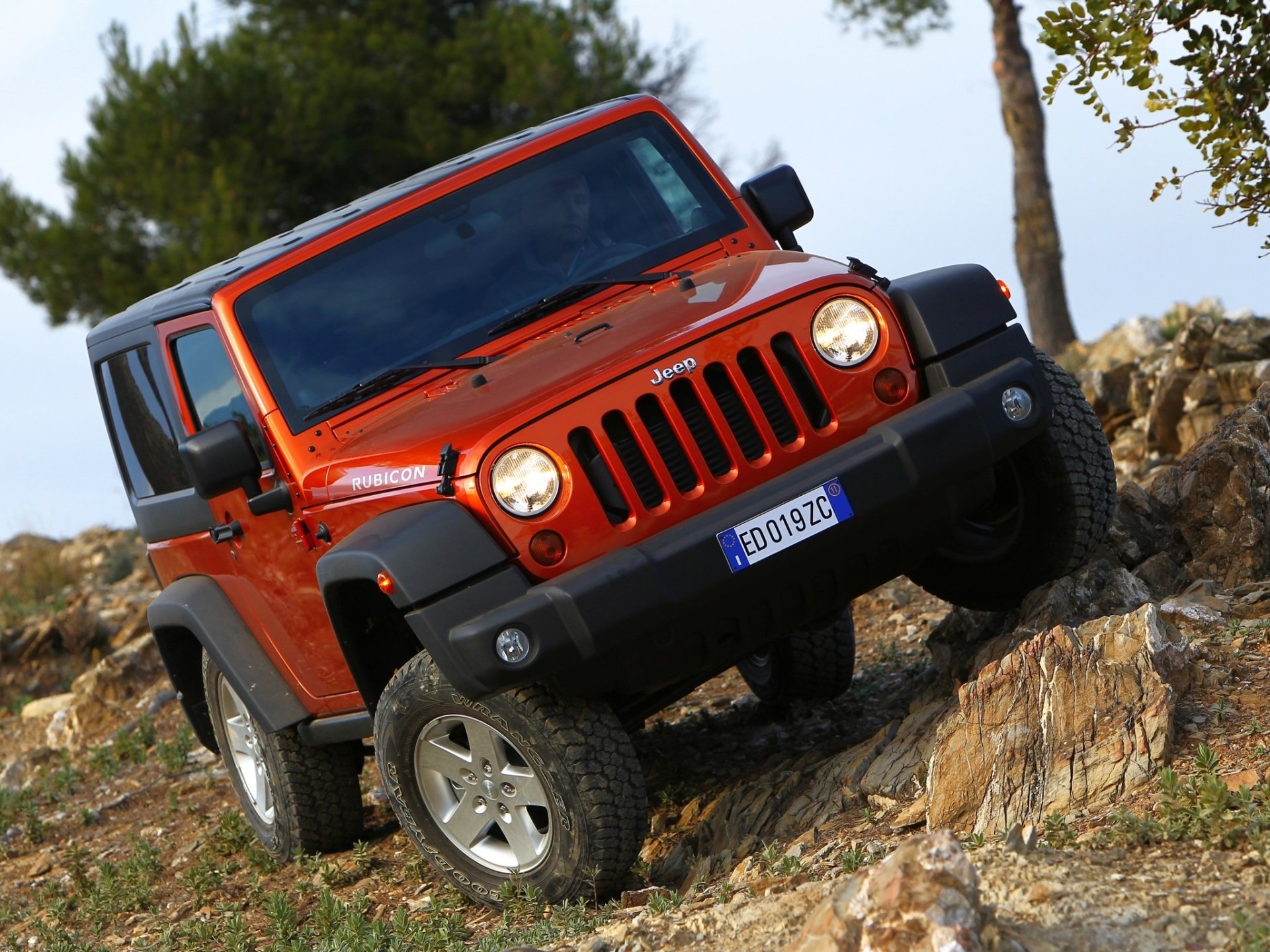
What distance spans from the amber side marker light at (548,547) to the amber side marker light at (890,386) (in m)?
1.07

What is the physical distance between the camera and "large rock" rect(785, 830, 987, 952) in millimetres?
2930

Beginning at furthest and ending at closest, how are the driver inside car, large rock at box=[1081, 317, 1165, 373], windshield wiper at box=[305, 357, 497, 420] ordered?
large rock at box=[1081, 317, 1165, 373] < the driver inside car < windshield wiper at box=[305, 357, 497, 420]

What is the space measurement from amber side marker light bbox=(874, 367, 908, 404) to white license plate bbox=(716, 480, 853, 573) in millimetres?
403

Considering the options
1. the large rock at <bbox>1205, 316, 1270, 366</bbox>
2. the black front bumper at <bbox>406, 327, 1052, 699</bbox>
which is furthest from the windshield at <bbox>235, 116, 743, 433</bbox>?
the large rock at <bbox>1205, 316, 1270, 366</bbox>

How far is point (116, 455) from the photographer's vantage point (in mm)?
6551

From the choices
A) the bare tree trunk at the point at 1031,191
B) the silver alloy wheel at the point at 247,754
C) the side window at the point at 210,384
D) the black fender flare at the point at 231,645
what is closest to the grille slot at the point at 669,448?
the side window at the point at 210,384

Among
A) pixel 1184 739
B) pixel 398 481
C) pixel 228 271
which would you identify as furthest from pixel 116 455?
pixel 1184 739

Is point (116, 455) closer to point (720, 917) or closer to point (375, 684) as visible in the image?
point (375, 684)

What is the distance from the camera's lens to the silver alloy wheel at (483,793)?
452cm

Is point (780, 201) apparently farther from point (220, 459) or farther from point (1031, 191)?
point (1031, 191)

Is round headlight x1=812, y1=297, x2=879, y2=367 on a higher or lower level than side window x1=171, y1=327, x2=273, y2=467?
lower

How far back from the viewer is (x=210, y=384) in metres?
5.51

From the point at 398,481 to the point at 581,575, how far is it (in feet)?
2.33

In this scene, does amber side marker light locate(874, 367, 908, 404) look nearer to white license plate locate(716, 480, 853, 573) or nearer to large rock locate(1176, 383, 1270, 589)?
white license plate locate(716, 480, 853, 573)
